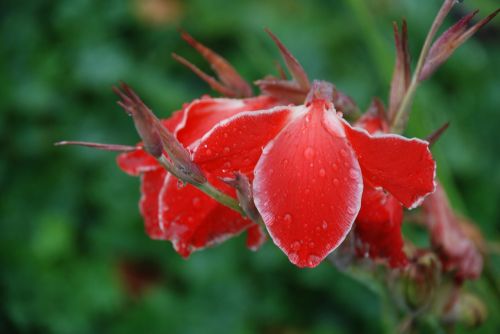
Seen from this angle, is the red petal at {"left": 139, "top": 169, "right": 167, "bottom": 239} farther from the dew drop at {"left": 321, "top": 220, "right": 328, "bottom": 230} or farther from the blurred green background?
the blurred green background

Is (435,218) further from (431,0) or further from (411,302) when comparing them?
(431,0)

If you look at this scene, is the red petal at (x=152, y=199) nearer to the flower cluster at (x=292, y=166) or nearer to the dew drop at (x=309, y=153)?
the flower cluster at (x=292, y=166)

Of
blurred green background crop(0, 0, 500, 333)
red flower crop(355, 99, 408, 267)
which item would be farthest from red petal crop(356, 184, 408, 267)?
blurred green background crop(0, 0, 500, 333)

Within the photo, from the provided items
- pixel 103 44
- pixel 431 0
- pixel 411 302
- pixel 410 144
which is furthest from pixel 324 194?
pixel 431 0

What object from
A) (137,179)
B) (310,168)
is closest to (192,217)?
(310,168)

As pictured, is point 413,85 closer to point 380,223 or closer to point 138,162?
point 380,223

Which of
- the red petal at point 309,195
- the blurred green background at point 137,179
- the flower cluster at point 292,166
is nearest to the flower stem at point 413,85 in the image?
the flower cluster at point 292,166
